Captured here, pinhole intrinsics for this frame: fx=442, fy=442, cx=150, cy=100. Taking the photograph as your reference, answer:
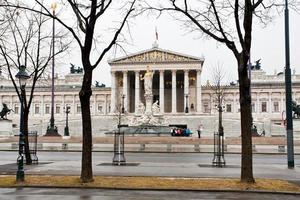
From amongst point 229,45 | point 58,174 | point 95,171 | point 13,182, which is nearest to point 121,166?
point 95,171

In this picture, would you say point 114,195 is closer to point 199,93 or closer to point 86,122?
point 86,122

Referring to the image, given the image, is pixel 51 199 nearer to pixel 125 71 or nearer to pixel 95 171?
pixel 95 171

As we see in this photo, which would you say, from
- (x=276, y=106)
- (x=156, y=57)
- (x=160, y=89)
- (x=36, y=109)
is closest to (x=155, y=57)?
(x=156, y=57)

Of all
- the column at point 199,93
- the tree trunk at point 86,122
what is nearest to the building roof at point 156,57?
the column at point 199,93

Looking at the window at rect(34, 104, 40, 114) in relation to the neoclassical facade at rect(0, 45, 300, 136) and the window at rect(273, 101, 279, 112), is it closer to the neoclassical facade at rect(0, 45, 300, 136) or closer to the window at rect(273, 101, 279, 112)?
the neoclassical facade at rect(0, 45, 300, 136)

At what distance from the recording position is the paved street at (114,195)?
44.0ft

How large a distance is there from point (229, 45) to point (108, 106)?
409 ft

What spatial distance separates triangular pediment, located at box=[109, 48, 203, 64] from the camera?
417 feet

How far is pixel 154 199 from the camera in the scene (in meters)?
13.1

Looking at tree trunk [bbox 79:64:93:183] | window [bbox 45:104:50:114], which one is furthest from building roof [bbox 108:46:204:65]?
tree trunk [bbox 79:64:93:183]

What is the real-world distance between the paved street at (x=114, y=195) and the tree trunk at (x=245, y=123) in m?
1.82

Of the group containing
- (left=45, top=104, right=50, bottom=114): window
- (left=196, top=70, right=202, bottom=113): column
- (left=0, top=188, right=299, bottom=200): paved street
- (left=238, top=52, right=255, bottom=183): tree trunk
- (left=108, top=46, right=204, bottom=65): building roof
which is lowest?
(left=0, top=188, right=299, bottom=200): paved street

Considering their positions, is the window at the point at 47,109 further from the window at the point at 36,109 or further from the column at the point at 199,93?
the column at the point at 199,93

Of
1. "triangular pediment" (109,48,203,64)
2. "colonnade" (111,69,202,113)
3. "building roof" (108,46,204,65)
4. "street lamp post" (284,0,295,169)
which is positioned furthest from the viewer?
"colonnade" (111,69,202,113)
